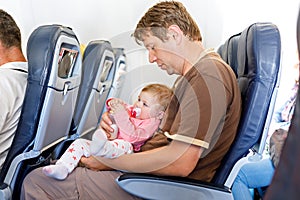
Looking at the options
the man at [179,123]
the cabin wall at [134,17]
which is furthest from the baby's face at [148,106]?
the cabin wall at [134,17]

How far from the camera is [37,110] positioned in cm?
125

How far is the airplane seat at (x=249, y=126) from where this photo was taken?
1.09 meters

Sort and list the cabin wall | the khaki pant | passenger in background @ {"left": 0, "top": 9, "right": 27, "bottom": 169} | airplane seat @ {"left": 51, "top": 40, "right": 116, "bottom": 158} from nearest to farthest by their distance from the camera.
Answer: the khaki pant, passenger in background @ {"left": 0, "top": 9, "right": 27, "bottom": 169}, airplane seat @ {"left": 51, "top": 40, "right": 116, "bottom": 158}, the cabin wall

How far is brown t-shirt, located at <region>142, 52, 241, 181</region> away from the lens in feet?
3.43

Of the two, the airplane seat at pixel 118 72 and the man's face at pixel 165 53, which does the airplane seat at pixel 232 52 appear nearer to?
the man's face at pixel 165 53

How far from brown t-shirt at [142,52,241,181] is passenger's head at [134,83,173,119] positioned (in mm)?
330

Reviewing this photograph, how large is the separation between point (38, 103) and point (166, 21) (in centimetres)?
56

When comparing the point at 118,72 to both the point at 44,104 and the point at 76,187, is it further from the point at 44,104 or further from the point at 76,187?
the point at 76,187

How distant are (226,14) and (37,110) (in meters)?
1.69

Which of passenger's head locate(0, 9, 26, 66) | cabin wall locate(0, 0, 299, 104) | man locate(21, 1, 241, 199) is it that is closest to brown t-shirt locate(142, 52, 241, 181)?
man locate(21, 1, 241, 199)

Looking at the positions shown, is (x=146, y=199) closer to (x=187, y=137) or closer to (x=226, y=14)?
(x=187, y=137)

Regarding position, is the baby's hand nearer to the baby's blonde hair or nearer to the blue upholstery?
the baby's blonde hair

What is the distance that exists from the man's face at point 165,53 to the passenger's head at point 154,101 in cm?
22

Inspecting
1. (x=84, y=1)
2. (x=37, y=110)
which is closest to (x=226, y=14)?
(x=84, y=1)
